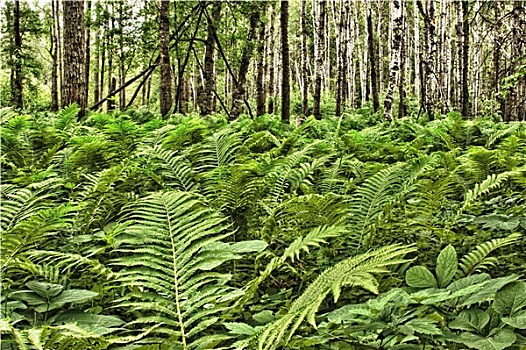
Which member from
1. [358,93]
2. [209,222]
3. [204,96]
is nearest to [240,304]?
[209,222]

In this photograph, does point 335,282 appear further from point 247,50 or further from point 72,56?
point 247,50

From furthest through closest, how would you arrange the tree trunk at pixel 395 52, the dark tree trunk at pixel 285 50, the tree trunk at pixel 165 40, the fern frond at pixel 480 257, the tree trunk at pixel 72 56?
the tree trunk at pixel 395 52 < the dark tree trunk at pixel 285 50 < the tree trunk at pixel 72 56 < the tree trunk at pixel 165 40 < the fern frond at pixel 480 257

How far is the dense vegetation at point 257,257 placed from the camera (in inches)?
63.8

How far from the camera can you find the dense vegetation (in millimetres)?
1621

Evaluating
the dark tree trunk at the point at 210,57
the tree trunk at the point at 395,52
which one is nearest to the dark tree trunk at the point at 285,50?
the dark tree trunk at the point at 210,57

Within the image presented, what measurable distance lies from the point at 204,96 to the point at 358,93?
103ft

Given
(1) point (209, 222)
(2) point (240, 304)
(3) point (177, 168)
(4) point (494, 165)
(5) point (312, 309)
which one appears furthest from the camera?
(4) point (494, 165)

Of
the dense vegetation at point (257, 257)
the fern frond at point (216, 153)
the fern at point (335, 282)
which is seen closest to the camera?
Result: the fern at point (335, 282)

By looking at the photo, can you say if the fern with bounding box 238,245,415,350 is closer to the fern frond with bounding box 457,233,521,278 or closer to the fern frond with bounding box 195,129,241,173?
the fern frond with bounding box 457,233,521,278

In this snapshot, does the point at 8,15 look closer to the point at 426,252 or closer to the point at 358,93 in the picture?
the point at 426,252

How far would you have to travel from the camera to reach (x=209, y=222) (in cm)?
210

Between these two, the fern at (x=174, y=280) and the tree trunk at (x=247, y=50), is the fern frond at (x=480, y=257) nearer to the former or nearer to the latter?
the fern at (x=174, y=280)

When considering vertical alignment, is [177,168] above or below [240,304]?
above

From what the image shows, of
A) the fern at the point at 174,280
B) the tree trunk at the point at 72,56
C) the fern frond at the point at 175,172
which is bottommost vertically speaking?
the fern at the point at 174,280
